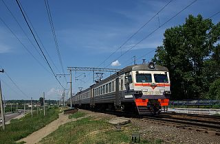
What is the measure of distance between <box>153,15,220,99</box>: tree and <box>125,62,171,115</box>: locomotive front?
25280mm

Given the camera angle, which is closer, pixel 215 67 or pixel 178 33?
pixel 215 67

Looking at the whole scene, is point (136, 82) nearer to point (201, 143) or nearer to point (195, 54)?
point (201, 143)

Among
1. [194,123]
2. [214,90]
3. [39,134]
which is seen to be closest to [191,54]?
[214,90]

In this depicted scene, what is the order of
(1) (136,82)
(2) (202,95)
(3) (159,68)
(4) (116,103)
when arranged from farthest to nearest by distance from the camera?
(2) (202,95), (4) (116,103), (3) (159,68), (1) (136,82)

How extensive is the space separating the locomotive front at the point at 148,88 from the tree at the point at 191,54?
2528cm

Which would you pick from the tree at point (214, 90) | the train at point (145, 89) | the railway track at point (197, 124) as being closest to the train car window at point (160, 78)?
the train at point (145, 89)

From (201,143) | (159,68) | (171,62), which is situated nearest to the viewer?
(201,143)

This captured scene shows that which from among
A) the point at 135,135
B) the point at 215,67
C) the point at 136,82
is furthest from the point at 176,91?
the point at 135,135

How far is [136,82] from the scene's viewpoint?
16.4m

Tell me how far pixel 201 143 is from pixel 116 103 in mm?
12088

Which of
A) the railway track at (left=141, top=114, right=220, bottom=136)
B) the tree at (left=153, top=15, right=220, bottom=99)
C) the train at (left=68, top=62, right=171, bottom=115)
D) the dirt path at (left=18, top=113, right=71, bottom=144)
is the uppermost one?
the tree at (left=153, top=15, right=220, bottom=99)

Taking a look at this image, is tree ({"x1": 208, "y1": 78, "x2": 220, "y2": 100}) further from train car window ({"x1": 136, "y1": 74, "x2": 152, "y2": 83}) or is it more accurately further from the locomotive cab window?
the locomotive cab window

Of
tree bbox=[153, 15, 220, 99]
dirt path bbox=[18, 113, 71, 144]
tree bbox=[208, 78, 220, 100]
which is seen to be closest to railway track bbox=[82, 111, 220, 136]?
dirt path bbox=[18, 113, 71, 144]

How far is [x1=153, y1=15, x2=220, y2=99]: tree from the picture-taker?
41062 millimetres
